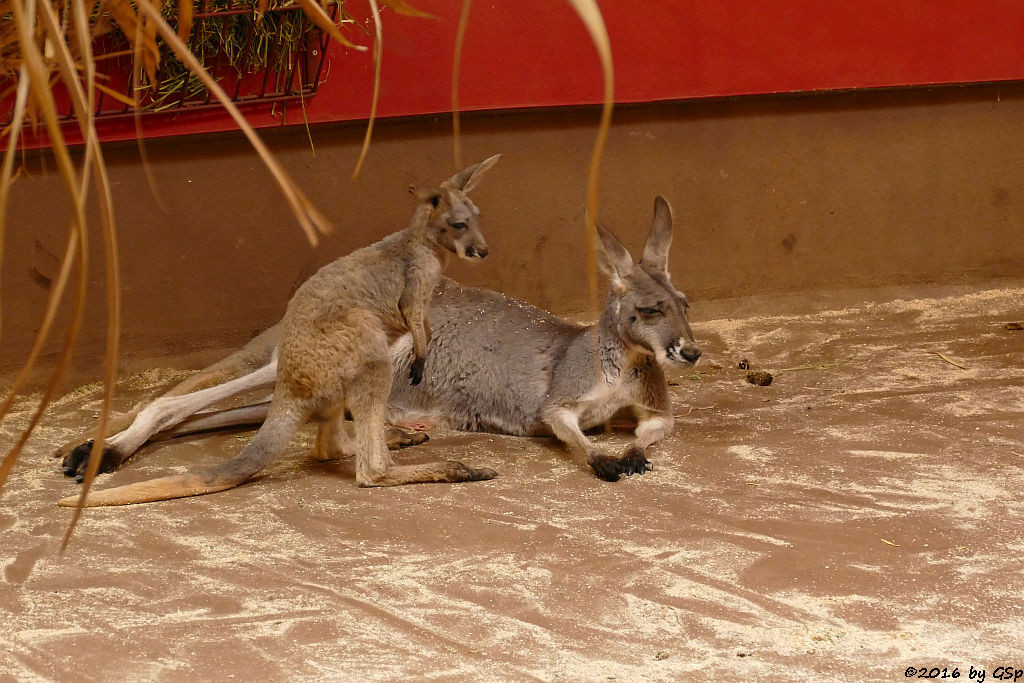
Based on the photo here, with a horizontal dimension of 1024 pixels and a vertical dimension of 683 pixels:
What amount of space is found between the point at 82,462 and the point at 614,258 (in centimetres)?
217

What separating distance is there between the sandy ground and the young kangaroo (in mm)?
83

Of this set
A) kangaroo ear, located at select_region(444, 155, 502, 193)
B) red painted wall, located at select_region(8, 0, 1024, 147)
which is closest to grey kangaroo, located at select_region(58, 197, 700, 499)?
kangaroo ear, located at select_region(444, 155, 502, 193)

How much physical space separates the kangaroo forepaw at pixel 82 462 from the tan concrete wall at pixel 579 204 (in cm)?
118

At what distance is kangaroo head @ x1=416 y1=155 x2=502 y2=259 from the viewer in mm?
3871

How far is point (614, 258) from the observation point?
4.33 meters

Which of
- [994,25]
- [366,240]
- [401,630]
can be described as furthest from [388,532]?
[994,25]

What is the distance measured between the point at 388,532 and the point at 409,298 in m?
0.97

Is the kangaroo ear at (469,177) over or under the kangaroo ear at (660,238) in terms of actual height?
over

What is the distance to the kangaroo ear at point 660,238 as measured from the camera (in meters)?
4.42

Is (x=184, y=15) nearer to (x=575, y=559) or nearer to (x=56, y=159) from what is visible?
(x=56, y=159)

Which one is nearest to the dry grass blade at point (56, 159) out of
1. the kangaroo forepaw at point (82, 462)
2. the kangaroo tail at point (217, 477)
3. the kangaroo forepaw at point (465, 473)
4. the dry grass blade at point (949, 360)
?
the kangaroo tail at point (217, 477)

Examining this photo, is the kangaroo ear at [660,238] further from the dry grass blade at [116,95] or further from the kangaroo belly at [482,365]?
the dry grass blade at [116,95]

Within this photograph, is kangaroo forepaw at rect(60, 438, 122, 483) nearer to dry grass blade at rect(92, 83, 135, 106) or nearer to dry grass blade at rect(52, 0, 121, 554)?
dry grass blade at rect(92, 83, 135, 106)

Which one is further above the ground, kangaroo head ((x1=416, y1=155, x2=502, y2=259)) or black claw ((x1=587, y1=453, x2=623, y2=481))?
kangaroo head ((x1=416, y1=155, x2=502, y2=259))
